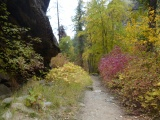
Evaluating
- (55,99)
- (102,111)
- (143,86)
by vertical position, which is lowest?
(102,111)

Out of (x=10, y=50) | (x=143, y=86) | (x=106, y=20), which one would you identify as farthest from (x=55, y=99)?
(x=106, y=20)

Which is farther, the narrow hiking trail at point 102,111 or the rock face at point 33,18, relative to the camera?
the rock face at point 33,18

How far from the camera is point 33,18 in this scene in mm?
6773

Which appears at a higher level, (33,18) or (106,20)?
(106,20)

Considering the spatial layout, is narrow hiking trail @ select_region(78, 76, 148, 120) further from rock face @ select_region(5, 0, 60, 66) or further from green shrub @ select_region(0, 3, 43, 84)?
rock face @ select_region(5, 0, 60, 66)

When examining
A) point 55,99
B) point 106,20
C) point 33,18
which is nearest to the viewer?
point 55,99

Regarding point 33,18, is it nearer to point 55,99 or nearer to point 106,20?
point 55,99

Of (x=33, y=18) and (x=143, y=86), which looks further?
(x=33, y=18)

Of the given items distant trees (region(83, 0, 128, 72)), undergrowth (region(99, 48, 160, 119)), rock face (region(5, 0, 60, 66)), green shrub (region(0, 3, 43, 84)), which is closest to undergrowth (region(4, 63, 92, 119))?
green shrub (region(0, 3, 43, 84))

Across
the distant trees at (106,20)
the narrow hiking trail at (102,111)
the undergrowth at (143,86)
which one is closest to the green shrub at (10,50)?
the narrow hiking trail at (102,111)

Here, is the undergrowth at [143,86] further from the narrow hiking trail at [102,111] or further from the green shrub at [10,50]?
the green shrub at [10,50]

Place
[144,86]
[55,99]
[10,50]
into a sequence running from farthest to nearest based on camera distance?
[144,86] → [10,50] → [55,99]

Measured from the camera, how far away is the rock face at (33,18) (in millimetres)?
6382

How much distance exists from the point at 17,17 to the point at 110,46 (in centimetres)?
1165
